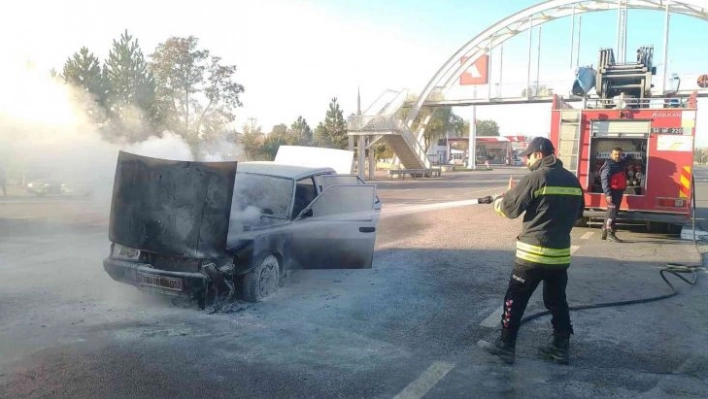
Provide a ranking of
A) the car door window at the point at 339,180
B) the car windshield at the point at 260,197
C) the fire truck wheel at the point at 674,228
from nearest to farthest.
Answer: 1. the car windshield at the point at 260,197
2. the car door window at the point at 339,180
3. the fire truck wheel at the point at 674,228

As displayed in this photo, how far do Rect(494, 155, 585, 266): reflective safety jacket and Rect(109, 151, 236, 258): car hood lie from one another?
2702 millimetres

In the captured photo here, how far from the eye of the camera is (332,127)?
47.4m

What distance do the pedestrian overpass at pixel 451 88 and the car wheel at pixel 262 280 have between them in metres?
25.2

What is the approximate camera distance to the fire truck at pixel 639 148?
10.4 m

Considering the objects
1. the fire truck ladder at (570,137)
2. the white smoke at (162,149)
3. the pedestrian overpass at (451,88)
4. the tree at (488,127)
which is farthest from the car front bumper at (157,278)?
the tree at (488,127)

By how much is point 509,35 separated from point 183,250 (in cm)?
3929

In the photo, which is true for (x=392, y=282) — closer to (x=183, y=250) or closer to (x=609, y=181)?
(x=183, y=250)

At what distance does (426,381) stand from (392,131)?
1180 inches

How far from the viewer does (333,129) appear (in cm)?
4706

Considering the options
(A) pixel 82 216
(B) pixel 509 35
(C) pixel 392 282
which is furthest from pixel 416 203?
(B) pixel 509 35

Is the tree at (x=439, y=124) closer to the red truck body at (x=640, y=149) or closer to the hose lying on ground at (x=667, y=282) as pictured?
the red truck body at (x=640, y=149)

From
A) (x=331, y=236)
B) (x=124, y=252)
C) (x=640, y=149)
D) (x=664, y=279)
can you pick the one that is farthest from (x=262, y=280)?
(x=640, y=149)

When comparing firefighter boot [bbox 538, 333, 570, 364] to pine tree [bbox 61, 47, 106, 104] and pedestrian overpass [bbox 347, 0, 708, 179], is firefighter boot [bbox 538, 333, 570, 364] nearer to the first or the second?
pine tree [bbox 61, 47, 106, 104]

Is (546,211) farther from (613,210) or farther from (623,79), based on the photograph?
(623,79)
